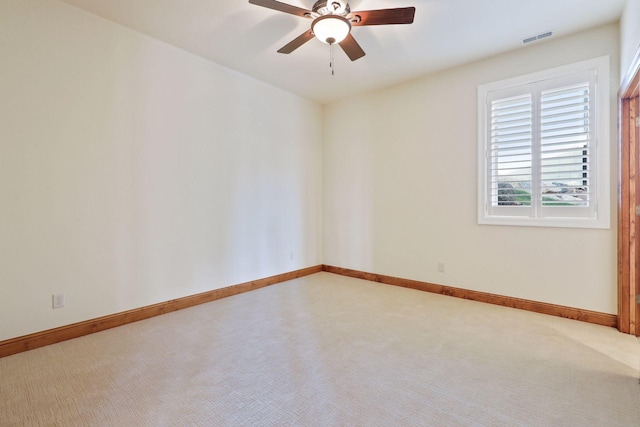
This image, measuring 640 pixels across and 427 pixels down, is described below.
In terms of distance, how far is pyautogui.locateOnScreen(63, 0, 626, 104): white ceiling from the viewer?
2.56 m

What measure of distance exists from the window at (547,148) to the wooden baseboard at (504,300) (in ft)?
2.76

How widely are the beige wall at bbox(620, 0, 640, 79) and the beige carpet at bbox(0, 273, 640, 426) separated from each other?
2215mm

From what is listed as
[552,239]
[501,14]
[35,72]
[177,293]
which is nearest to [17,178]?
→ [35,72]

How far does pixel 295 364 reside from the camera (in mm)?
2186

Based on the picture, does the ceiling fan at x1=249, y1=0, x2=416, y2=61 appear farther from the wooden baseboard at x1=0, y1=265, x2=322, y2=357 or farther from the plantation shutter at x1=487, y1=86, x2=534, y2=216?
the wooden baseboard at x1=0, y1=265, x2=322, y2=357

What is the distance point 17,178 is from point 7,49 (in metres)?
0.97

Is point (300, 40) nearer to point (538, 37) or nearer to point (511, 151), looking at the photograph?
point (538, 37)

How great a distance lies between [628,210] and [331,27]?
2.97 metres

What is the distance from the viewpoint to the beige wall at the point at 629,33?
2.13 meters

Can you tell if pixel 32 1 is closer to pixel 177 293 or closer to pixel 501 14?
pixel 177 293

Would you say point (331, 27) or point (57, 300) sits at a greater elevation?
point (331, 27)

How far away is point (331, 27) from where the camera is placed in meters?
2.29

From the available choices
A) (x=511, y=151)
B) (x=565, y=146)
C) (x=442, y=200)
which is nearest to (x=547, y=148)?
(x=565, y=146)

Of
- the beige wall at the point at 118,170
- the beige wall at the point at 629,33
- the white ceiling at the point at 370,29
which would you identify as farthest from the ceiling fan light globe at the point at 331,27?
the beige wall at the point at 629,33
